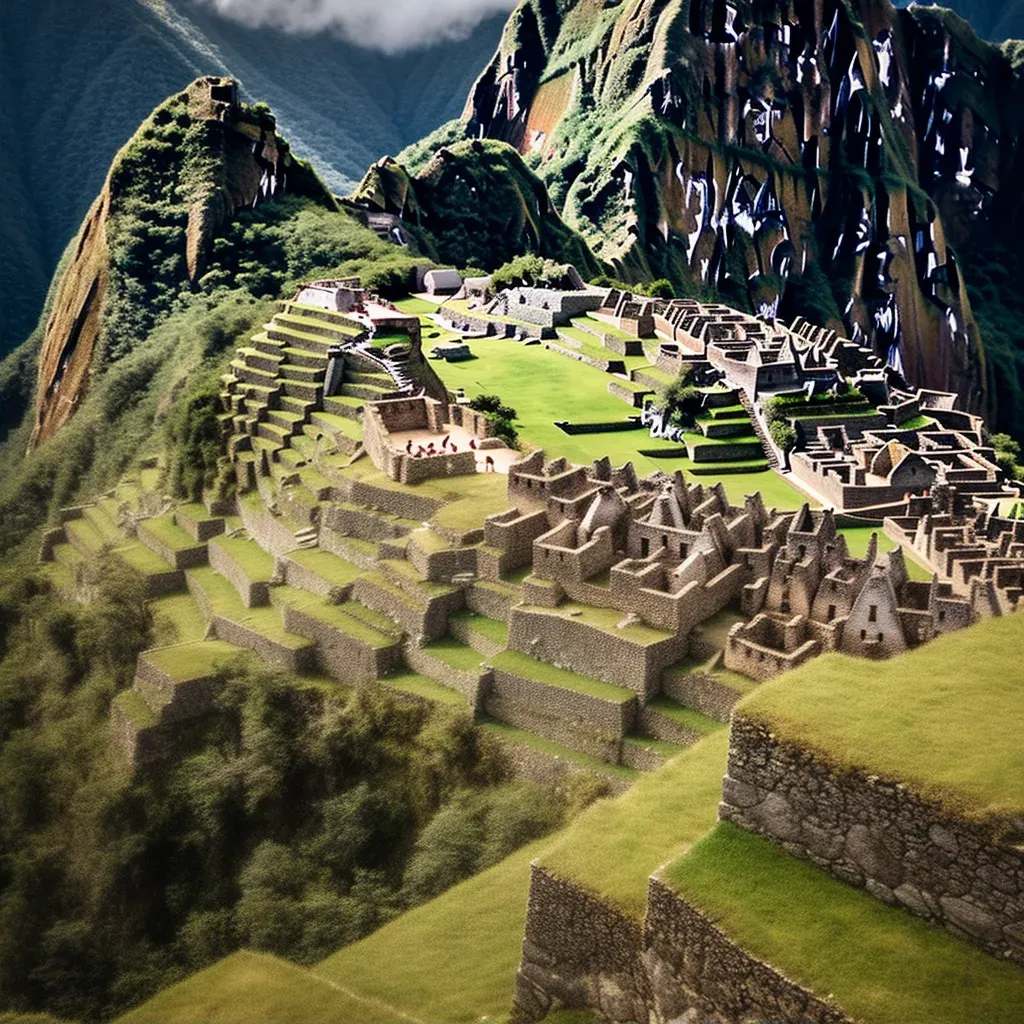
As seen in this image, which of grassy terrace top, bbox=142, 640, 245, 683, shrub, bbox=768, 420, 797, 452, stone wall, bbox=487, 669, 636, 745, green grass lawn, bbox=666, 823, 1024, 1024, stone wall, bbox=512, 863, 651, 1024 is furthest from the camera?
shrub, bbox=768, 420, 797, 452

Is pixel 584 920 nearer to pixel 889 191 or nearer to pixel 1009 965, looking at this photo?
pixel 1009 965

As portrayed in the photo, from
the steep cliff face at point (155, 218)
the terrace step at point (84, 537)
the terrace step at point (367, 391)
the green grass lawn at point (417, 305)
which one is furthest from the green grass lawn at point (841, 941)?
the green grass lawn at point (417, 305)

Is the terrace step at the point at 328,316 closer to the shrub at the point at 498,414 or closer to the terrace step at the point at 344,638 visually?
the shrub at the point at 498,414

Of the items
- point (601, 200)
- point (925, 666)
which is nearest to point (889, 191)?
point (601, 200)

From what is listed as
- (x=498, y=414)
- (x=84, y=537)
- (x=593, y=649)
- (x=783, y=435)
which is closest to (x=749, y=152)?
(x=783, y=435)

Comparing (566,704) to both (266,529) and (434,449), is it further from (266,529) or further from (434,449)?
(266,529)

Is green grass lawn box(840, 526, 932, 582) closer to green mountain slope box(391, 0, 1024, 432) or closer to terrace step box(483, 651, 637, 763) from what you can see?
terrace step box(483, 651, 637, 763)

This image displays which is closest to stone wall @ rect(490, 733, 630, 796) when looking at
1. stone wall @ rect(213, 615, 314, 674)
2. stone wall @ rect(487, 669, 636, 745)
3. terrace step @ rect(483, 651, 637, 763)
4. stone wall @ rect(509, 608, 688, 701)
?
terrace step @ rect(483, 651, 637, 763)
